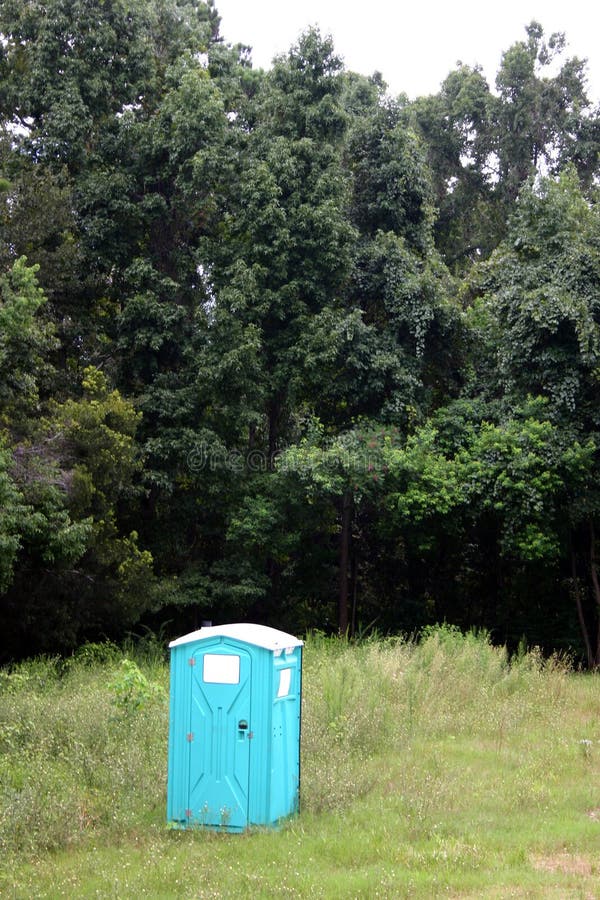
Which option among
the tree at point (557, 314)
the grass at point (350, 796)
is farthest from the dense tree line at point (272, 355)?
the grass at point (350, 796)

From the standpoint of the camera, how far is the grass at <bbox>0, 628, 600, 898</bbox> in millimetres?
5820

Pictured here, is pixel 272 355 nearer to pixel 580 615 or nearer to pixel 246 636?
pixel 580 615

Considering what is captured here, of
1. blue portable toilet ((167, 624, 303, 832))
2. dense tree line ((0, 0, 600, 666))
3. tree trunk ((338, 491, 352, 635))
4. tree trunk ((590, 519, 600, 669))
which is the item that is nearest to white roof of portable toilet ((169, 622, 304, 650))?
blue portable toilet ((167, 624, 303, 832))

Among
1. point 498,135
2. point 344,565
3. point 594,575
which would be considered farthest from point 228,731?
point 498,135

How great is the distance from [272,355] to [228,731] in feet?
49.8

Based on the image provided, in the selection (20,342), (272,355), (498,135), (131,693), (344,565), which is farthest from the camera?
(498,135)

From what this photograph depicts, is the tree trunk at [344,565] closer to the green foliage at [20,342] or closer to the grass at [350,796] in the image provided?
the green foliage at [20,342]

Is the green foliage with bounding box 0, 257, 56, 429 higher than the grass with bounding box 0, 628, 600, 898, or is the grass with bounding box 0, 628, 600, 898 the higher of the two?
the green foliage with bounding box 0, 257, 56, 429

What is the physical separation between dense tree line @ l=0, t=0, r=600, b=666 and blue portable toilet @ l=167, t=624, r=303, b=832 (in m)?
10.6

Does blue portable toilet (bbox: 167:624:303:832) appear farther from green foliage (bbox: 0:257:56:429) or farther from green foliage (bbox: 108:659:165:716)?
green foliage (bbox: 0:257:56:429)

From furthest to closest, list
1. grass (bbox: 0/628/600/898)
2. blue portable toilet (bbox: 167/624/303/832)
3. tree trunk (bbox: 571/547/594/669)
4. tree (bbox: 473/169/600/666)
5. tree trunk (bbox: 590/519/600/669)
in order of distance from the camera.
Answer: tree trunk (bbox: 571/547/594/669), tree trunk (bbox: 590/519/600/669), tree (bbox: 473/169/600/666), blue portable toilet (bbox: 167/624/303/832), grass (bbox: 0/628/600/898)

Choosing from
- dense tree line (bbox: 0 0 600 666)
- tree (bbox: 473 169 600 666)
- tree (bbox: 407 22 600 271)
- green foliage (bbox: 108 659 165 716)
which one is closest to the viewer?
green foliage (bbox: 108 659 165 716)

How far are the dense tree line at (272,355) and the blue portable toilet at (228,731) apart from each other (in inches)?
418

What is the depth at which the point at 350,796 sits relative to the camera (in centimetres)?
756
